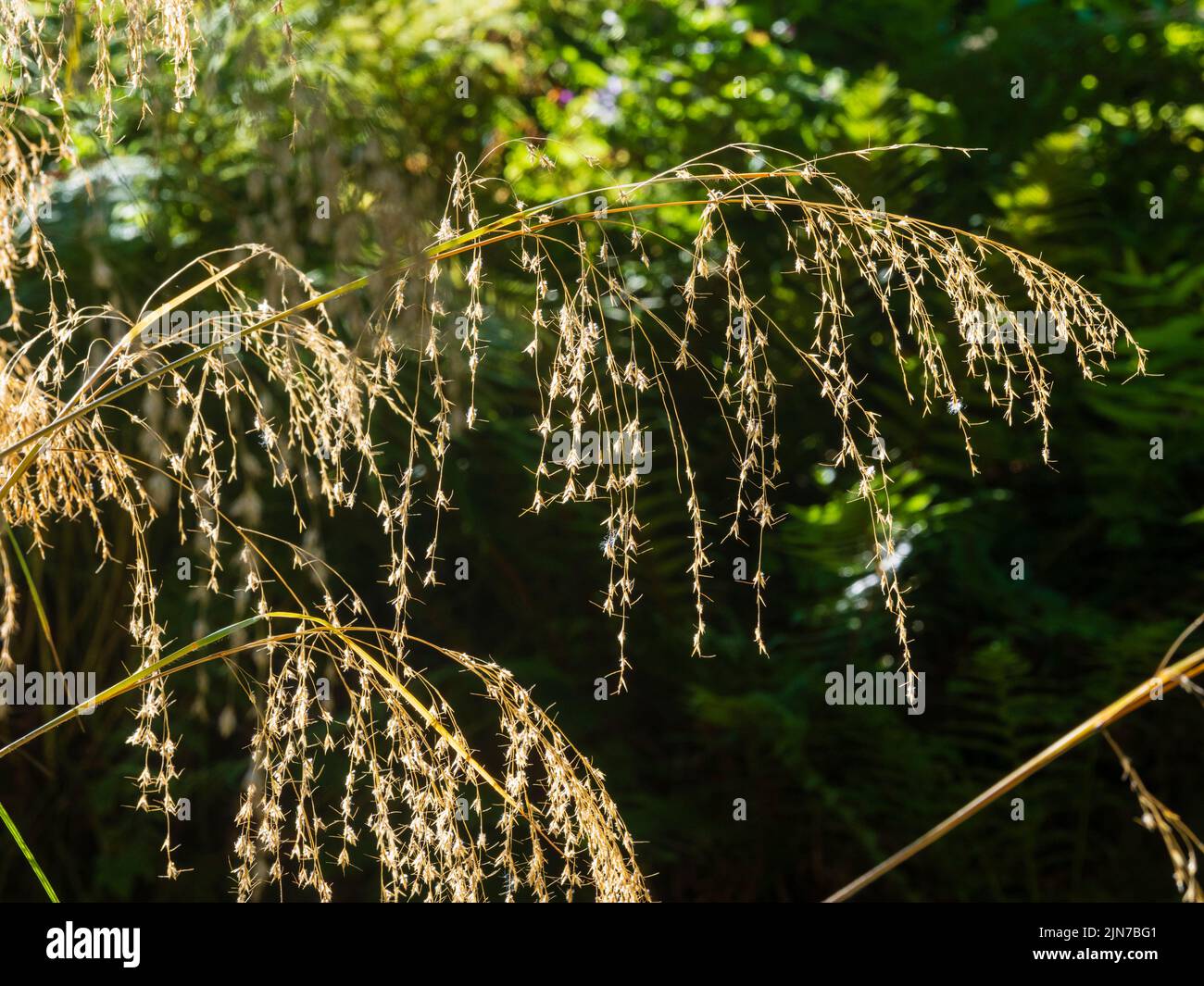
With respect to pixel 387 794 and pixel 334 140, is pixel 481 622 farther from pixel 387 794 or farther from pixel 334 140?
pixel 334 140

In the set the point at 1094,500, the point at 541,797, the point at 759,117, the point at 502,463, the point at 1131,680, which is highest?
the point at 759,117

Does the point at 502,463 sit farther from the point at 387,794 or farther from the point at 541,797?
the point at 387,794

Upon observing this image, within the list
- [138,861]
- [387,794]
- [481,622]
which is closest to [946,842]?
[481,622]

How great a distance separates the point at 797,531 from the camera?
1852mm

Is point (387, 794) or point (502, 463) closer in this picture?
point (387, 794)

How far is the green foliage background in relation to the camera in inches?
70.8

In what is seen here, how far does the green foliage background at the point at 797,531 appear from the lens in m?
1.80

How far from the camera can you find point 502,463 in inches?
76.0

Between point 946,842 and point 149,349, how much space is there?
5.39 feet

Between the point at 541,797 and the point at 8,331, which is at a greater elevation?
the point at 8,331
